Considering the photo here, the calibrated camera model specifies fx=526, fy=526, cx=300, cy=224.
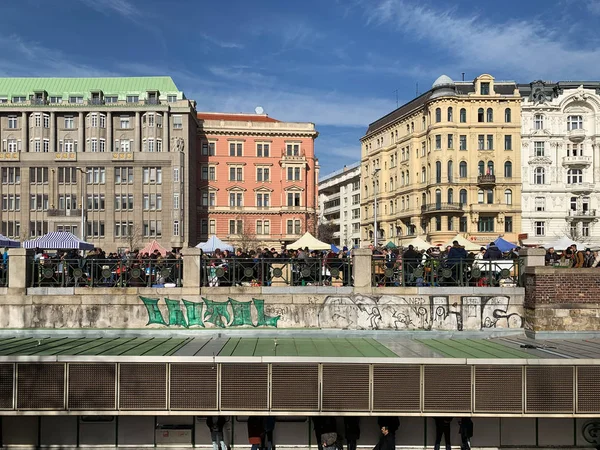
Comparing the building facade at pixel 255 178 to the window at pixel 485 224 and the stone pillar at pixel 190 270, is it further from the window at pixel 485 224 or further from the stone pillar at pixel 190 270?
the stone pillar at pixel 190 270

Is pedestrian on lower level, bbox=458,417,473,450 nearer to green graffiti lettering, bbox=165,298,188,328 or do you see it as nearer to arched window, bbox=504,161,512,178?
green graffiti lettering, bbox=165,298,188,328

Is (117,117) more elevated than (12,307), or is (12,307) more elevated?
(117,117)

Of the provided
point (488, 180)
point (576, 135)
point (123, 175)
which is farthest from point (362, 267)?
point (123, 175)

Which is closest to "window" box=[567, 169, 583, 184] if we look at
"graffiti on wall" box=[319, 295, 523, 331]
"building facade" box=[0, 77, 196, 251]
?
"building facade" box=[0, 77, 196, 251]

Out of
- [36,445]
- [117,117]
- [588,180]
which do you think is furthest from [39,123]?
[588,180]

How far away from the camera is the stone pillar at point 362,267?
1762 cm

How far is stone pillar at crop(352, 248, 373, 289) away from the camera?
17.6 meters

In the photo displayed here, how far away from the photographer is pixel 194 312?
1745 cm

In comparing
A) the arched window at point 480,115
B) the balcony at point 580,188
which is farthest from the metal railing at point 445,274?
the balcony at point 580,188

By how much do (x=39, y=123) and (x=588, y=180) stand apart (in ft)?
236

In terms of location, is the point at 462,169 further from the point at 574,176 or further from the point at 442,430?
the point at 442,430

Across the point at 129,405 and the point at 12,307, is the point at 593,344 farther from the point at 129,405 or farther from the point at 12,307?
the point at 12,307

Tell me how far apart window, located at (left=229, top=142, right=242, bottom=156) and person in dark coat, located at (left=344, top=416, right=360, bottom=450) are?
230 feet

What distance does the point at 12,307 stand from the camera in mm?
17234
